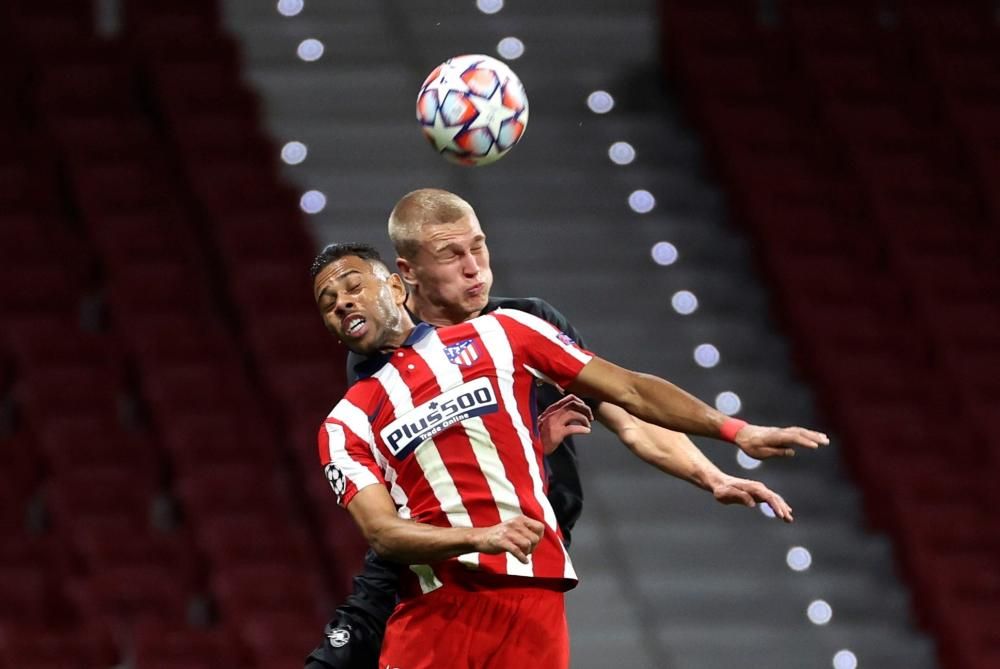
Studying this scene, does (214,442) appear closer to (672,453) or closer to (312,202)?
(312,202)

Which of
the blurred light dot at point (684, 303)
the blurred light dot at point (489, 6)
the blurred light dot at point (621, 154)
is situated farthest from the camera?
the blurred light dot at point (489, 6)

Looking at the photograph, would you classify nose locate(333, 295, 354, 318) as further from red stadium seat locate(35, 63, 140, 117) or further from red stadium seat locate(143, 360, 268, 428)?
red stadium seat locate(35, 63, 140, 117)

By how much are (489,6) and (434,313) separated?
587 centimetres

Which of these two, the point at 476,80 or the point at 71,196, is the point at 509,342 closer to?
the point at 476,80

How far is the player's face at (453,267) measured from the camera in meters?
4.05

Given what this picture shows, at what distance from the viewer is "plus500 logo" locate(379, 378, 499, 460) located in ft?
12.1

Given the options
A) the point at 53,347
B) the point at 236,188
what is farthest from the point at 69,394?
the point at 236,188

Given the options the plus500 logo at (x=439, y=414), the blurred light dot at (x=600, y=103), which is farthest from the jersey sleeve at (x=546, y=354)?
the blurred light dot at (x=600, y=103)

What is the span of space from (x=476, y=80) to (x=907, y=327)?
14.0ft

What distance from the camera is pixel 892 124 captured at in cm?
894

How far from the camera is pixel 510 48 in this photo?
9.55 meters

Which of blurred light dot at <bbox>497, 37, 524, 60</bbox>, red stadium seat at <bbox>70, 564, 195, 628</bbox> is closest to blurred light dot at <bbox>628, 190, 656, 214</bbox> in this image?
blurred light dot at <bbox>497, 37, 524, 60</bbox>

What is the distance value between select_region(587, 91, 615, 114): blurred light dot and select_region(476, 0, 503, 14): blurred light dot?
851 mm

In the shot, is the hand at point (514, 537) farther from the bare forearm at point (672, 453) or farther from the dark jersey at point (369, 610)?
the dark jersey at point (369, 610)
